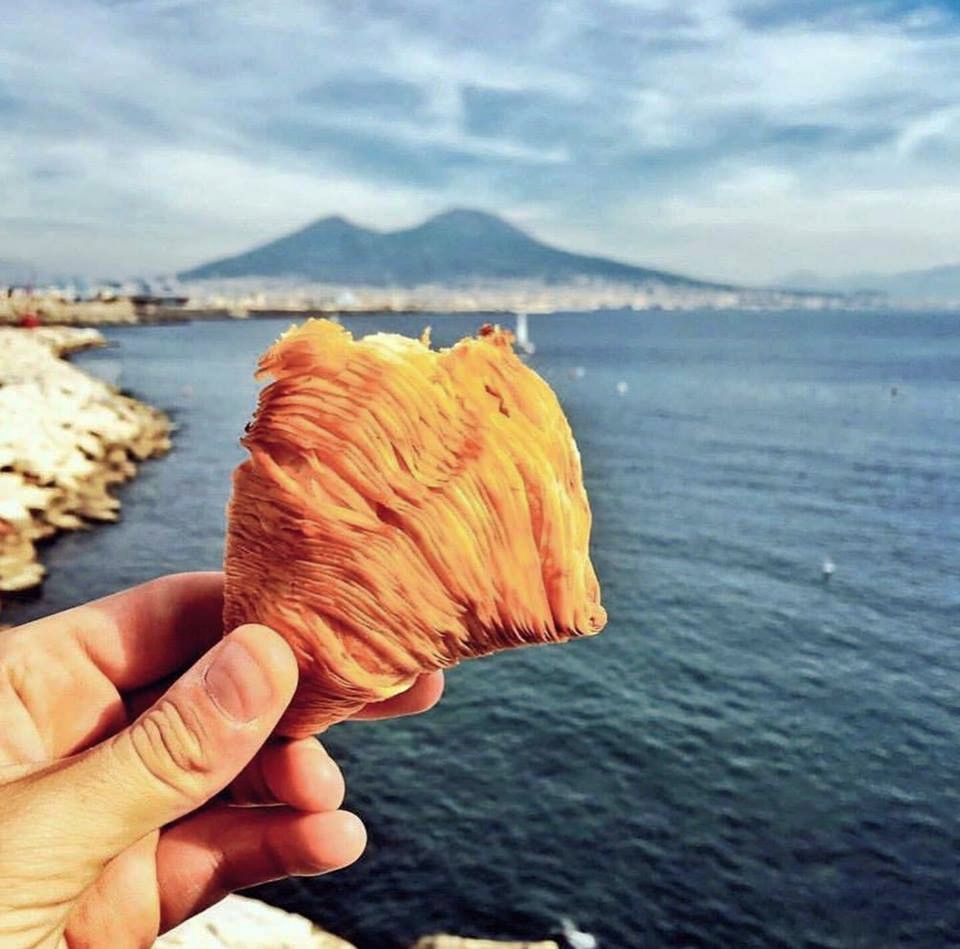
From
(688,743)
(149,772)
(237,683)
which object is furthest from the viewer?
(688,743)

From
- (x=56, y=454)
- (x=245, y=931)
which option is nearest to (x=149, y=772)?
(x=245, y=931)

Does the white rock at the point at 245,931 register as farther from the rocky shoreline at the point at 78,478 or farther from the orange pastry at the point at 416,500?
the orange pastry at the point at 416,500

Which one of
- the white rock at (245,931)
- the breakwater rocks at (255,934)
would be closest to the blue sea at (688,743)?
the breakwater rocks at (255,934)

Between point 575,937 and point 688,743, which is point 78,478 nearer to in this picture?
point 688,743

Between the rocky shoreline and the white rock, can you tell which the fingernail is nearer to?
the white rock

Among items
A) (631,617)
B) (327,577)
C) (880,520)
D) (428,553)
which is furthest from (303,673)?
(880,520)

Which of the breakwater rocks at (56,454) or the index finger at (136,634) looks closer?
the index finger at (136,634)

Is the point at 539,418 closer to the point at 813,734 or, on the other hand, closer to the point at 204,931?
the point at 204,931
